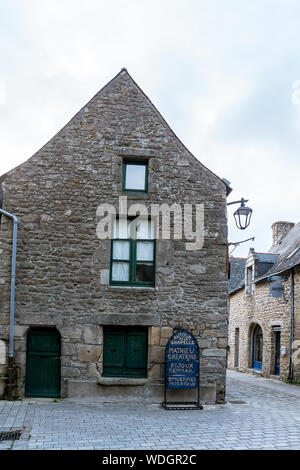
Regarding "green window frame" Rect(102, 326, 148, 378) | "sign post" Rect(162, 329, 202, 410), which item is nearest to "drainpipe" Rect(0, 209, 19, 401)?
"green window frame" Rect(102, 326, 148, 378)

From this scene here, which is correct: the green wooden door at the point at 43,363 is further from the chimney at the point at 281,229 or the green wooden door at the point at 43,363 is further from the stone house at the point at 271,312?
the chimney at the point at 281,229

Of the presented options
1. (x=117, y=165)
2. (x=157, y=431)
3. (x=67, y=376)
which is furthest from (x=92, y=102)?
(x=157, y=431)

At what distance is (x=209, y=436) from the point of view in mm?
7105

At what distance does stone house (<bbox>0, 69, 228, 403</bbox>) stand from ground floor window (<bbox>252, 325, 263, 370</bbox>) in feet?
30.9

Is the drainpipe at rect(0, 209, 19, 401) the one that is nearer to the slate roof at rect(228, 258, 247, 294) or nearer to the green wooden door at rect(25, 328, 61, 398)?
the green wooden door at rect(25, 328, 61, 398)

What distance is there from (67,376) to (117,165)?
4.59m

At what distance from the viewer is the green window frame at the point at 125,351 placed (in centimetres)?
1019

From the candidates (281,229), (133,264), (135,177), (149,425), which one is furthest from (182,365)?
(281,229)

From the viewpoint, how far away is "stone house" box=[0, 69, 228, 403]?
10.1 m

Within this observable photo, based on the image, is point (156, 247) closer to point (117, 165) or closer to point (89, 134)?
point (117, 165)

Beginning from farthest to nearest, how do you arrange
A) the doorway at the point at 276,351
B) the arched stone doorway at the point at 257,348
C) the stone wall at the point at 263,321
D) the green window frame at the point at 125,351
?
the arched stone doorway at the point at 257,348 < the doorway at the point at 276,351 < the stone wall at the point at 263,321 < the green window frame at the point at 125,351

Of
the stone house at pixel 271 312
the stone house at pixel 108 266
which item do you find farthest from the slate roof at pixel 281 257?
the stone house at pixel 108 266

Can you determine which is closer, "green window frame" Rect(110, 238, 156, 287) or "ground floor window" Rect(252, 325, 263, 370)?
"green window frame" Rect(110, 238, 156, 287)
